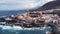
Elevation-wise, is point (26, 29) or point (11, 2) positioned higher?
point (11, 2)

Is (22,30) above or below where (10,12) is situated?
below

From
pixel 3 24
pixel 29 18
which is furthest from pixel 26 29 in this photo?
pixel 3 24

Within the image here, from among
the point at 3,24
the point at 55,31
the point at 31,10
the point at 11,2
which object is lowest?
the point at 55,31

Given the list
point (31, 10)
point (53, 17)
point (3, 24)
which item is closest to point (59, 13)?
point (53, 17)

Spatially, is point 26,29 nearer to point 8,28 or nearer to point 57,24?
point 8,28

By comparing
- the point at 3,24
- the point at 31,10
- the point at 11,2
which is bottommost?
the point at 3,24

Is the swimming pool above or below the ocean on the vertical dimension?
below

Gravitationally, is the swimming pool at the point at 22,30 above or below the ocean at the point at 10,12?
below

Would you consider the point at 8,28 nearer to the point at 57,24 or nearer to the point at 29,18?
the point at 29,18

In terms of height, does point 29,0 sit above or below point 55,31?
above
